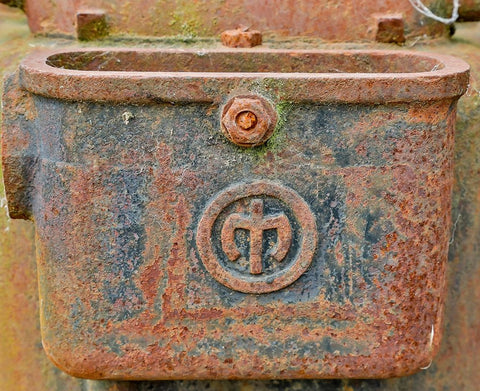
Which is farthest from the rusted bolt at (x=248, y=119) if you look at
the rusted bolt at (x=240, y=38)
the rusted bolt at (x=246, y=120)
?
the rusted bolt at (x=240, y=38)

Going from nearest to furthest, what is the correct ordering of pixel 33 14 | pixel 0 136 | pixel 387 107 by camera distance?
1. pixel 387 107
2. pixel 0 136
3. pixel 33 14

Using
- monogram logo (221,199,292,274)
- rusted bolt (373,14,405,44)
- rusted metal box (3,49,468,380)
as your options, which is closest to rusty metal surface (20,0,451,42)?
rusted bolt (373,14,405,44)

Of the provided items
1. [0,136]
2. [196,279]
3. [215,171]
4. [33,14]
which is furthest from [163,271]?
[33,14]

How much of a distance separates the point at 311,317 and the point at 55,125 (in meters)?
0.42

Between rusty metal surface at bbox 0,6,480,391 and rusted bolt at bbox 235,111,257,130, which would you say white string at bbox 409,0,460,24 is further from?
rusted bolt at bbox 235,111,257,130

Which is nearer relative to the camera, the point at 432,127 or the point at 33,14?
the point at 432,127

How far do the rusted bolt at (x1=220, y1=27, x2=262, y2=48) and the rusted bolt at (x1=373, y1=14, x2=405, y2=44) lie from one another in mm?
224

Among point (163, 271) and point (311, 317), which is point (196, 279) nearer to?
point (163, 271)

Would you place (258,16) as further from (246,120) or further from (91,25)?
(246,120)

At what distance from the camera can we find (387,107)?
3.03ft

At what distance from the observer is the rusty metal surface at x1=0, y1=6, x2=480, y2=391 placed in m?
1.17

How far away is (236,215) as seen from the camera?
0.95 meters

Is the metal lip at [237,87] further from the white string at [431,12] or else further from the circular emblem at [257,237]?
the white string at [431,12]

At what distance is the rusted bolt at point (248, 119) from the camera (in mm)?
903
